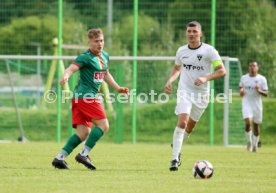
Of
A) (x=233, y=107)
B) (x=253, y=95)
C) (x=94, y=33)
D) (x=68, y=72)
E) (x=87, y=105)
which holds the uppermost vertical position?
(x=94, y=33)

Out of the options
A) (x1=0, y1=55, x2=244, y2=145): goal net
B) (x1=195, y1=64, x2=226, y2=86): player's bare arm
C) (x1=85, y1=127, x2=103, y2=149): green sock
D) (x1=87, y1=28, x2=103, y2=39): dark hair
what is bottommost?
(x1=0, y1=55, x2=244, y2=145): goal net

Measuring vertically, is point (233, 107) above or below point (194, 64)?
below

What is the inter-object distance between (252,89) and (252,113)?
646 millimetres

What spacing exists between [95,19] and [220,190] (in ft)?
56.1

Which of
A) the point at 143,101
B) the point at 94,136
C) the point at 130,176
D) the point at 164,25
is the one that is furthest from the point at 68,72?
the point at 164,25

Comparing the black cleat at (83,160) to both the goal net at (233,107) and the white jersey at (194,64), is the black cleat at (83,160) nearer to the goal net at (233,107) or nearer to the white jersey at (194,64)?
the white jersey at (194,64)

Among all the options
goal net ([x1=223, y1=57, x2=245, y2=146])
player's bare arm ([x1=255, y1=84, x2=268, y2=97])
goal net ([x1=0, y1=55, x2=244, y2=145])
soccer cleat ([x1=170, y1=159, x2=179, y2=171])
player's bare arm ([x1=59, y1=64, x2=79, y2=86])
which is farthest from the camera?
goal net ([x1=0, y1=55, x2=244, y2=145])

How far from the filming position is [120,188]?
9.51m

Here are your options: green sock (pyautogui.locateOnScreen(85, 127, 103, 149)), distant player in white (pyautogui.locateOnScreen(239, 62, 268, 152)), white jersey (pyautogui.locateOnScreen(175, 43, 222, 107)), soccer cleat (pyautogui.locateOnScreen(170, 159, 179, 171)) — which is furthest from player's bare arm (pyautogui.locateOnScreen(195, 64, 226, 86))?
distant player in white (pyautogui.locateOnScreen(239, 62, 268, 152))

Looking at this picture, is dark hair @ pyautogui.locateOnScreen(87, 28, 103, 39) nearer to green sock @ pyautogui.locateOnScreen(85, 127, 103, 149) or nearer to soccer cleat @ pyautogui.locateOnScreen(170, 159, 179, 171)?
green sock @ pyautogui.locateOnScreen(85, 127, 103, 149)

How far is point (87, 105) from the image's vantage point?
40.1ft

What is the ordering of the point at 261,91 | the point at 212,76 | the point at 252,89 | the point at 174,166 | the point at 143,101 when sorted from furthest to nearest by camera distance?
the point at 143,101
the point at 252,89
the point at 261,91
the point at 212,76
the point at 174,166

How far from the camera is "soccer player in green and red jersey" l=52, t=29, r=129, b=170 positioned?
12203mm

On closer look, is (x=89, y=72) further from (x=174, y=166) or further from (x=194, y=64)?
(x=174, y=166)
